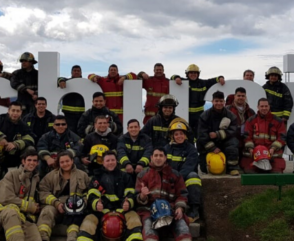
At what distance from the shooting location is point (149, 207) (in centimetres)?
662

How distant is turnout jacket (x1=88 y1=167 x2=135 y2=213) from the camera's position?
259 inches

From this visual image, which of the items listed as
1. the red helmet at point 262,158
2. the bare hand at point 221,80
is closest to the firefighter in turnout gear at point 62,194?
the red helmet at point 262,158

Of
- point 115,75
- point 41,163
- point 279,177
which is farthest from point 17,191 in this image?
point 115,75

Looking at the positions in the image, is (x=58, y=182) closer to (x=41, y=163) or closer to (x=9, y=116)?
(x=41, y=163)

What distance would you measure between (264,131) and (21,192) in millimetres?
4873

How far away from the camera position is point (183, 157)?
24.2ft

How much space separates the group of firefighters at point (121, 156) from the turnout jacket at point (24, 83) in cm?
3

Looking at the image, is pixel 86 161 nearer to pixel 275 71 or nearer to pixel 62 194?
pixel 62 194

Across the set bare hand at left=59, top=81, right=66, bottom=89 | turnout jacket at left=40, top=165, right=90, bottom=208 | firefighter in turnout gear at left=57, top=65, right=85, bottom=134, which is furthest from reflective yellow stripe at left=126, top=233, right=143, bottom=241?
bare hand at left=59, top=81, right=66, bottom=89

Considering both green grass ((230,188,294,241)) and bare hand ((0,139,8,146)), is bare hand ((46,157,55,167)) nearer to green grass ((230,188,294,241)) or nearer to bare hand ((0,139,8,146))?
bare hand ((0,139,8,146))

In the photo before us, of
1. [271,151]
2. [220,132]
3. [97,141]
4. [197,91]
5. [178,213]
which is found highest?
[197,91]

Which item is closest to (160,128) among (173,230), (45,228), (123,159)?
(123,159)

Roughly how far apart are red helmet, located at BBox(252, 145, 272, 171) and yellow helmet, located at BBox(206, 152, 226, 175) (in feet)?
2.00

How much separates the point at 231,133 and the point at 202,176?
1040mm
